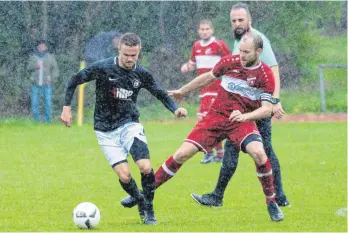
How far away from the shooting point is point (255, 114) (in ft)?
27.6

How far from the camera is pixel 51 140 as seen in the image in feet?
55.8

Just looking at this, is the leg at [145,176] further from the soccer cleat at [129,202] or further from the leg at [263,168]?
the leg at [263,168]

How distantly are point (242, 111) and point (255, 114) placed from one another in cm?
29

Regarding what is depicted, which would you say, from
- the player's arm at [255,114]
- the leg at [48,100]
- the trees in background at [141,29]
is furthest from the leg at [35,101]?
the player's arm at [255,114]

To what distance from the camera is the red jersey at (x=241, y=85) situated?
8.55 metres

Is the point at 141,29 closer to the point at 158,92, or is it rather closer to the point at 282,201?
the point at 282,201

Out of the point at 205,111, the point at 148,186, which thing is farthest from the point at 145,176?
the point at 205,111

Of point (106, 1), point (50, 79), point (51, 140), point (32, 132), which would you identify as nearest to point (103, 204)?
point (51, 140)

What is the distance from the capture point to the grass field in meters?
8.27

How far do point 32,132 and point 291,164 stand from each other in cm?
679

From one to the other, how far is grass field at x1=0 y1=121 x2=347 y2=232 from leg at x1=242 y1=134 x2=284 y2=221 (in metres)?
0.11

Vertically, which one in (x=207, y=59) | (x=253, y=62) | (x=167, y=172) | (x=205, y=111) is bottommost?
(x=205, y=111)

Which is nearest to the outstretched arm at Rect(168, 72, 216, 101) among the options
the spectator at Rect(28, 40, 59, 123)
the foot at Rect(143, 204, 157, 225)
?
the foot at Rect(143, 204, 157, 225)

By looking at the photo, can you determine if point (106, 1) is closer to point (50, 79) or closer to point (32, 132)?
point (50, 79)
